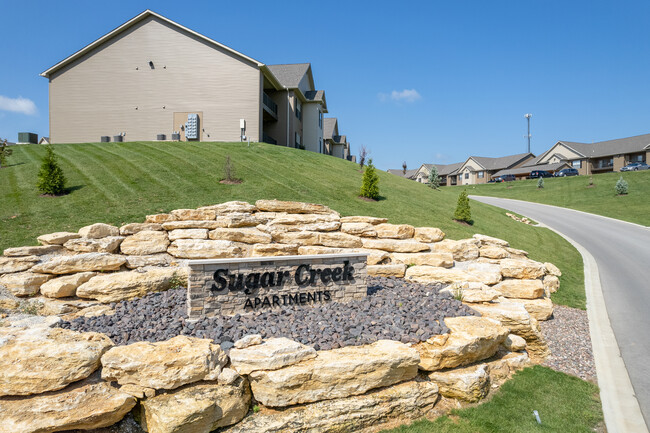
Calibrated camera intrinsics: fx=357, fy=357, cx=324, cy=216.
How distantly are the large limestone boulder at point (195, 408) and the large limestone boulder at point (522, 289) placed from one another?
8.30m

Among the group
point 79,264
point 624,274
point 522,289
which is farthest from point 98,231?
point 624,274

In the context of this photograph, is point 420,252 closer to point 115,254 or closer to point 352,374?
point 352,374

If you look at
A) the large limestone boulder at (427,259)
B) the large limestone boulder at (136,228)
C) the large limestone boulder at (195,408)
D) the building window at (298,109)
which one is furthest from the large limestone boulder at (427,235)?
the building window at (298,109)

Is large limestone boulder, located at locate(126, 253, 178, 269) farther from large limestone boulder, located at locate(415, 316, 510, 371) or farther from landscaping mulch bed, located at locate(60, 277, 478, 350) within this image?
large limestone boulder, located at locate(415, 316, 510, 371)

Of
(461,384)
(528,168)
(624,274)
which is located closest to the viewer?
(461,384)

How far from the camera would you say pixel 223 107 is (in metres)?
29.0

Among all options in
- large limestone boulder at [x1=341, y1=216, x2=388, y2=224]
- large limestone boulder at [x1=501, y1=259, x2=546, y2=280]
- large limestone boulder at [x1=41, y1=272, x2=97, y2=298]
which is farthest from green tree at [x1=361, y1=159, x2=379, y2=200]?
Result: large limestone boulder at [x1=41, y1=272, x2=97, y2=298]

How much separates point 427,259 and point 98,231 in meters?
10.3

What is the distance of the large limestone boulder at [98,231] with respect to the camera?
10.6 m

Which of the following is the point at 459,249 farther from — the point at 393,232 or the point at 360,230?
the point at 360,230

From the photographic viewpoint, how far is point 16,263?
9109 mm

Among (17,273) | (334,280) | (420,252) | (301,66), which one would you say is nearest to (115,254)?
(17,273)

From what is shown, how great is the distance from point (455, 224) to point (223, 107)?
20.9 m

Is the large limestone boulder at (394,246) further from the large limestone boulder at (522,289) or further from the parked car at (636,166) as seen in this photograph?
the parked car at (636,166)
